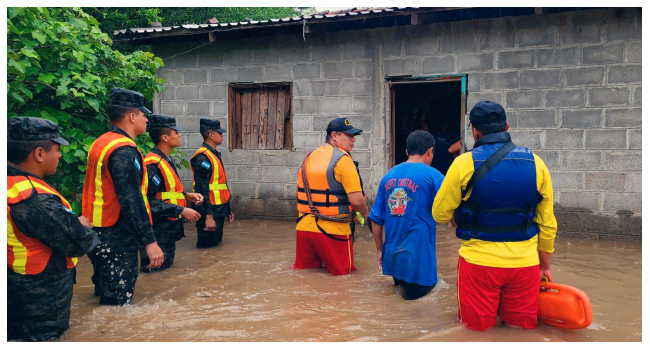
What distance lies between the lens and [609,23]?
656 centimetres

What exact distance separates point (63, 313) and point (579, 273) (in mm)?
4732

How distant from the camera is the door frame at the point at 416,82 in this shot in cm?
747

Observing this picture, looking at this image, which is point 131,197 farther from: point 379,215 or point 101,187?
point 379,215

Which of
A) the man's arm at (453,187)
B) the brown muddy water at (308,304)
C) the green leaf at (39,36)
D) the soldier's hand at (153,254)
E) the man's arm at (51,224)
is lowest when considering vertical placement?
the brown muddy water at (308,304)

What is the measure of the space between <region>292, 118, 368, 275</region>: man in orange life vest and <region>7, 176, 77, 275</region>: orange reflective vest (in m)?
2.36

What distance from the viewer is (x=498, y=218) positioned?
10.4 ft

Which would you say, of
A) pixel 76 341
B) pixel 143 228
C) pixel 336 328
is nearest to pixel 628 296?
pixel 336 328

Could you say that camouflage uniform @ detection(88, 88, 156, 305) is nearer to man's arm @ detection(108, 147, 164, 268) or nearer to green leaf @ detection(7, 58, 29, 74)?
man's arm @ detection(108, 147, 164, 268)

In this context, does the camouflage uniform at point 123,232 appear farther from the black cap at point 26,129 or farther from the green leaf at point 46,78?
the green leaf at point 46,78

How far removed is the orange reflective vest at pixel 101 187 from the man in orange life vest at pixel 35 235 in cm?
67

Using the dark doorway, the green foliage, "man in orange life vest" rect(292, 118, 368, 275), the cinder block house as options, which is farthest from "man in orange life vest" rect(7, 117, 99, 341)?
the dark doorway

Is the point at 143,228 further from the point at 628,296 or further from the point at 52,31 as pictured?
the point at 628,296

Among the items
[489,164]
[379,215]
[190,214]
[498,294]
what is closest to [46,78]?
[190,214]

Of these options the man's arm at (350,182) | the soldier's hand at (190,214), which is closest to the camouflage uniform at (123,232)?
the soldier's hand at (190,214)
